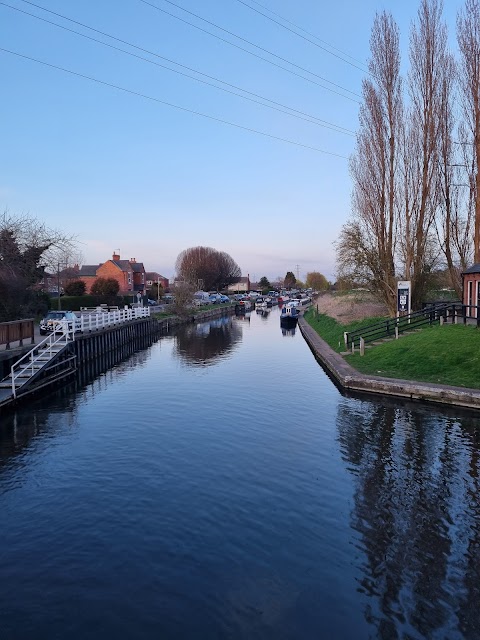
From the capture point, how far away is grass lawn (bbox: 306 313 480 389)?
2008cm

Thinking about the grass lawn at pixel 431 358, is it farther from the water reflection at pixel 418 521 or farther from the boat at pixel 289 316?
the boat at pixel 289 316

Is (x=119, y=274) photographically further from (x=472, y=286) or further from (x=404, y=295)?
(x=472, y=286)

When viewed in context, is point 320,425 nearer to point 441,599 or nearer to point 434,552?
point 434,552

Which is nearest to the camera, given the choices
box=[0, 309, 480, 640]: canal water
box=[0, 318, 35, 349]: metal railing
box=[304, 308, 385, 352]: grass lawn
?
box=[0, 309, 480, 640]: canal water

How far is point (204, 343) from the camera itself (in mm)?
42094

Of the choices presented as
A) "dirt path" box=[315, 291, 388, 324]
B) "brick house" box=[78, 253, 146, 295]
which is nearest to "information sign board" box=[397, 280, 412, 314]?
"dirt path" box=[315, 291, 388, 324]

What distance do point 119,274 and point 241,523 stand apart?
9473 cm

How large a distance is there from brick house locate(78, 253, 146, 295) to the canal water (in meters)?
84.0

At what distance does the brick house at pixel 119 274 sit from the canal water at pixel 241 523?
84046 millimetres

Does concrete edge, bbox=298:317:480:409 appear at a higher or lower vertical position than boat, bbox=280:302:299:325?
lower

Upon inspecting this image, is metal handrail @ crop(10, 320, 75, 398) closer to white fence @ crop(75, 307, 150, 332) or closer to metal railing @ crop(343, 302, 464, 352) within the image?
white fence @ crop(75, 307, 150, 332)

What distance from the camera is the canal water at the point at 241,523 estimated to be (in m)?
6.95

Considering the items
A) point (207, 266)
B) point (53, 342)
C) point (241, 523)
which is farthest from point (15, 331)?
point (207, 266)

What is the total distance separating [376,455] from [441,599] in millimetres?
6209
